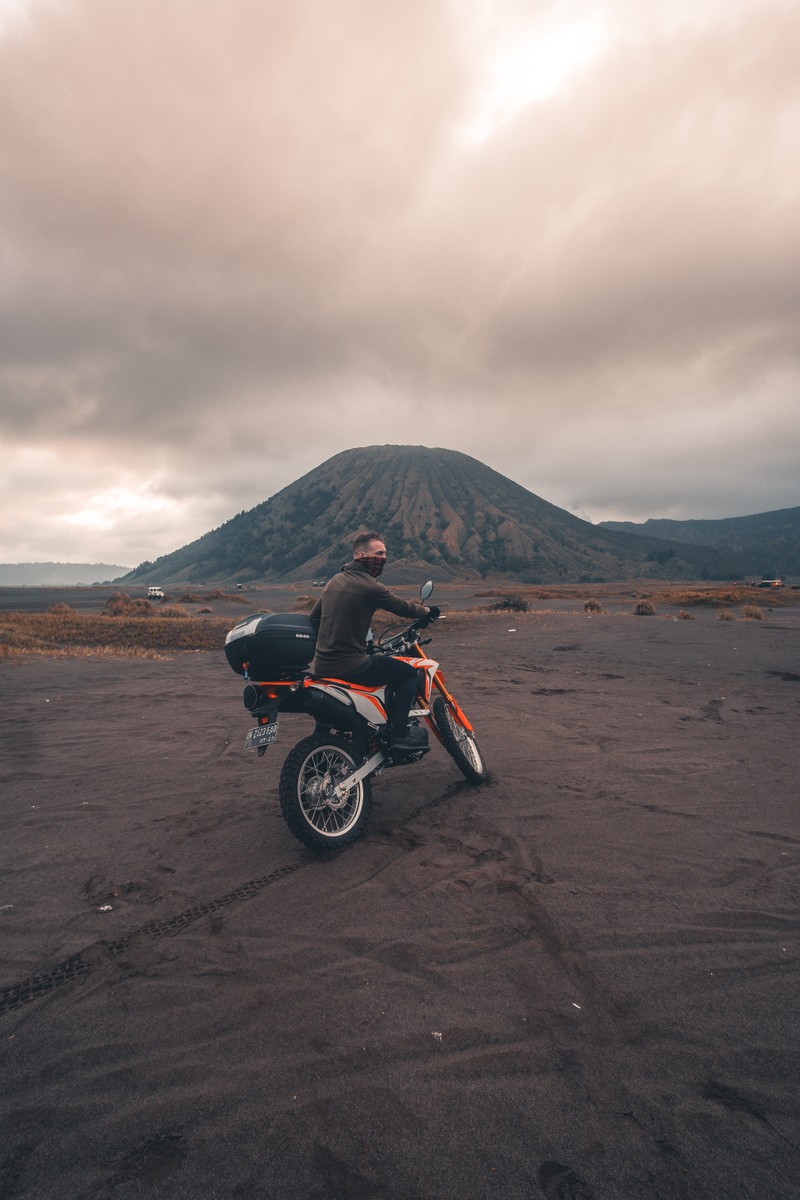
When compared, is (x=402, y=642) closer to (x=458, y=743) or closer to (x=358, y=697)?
(x=358, y=697)

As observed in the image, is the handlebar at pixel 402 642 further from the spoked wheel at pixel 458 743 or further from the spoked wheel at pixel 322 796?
the spoked wheel at pixel 322 796

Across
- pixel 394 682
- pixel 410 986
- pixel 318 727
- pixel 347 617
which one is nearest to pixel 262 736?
pixel 318 727

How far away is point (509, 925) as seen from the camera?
3.78 m

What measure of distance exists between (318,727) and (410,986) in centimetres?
244

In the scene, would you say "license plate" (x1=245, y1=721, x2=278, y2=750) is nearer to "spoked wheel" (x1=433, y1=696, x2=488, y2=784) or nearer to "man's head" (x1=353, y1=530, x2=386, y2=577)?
"man's head" (x1=353, y1=530, x2=386, y2=577)

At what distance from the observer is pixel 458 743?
622cm

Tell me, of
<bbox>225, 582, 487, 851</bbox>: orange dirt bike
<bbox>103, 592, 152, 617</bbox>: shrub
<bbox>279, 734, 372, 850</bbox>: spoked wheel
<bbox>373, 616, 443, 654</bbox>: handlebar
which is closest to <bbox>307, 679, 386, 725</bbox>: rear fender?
<bbox>225, 582, 487, 851</bbox>: orange dirt bike

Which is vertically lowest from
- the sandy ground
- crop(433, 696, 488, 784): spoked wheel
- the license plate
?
the sandy ground

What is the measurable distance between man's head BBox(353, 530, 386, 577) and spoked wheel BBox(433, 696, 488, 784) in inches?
64.8

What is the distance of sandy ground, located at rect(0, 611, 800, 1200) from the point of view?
7.35 feet

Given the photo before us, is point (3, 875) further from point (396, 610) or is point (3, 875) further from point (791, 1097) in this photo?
point (791, 1097)

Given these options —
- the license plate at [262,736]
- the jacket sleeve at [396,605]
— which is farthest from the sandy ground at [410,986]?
the jacket sleeve at [396,605]

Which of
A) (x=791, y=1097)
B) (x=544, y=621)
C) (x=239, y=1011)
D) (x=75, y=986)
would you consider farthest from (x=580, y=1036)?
(x=544, y=621)

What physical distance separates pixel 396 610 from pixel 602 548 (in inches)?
8033
